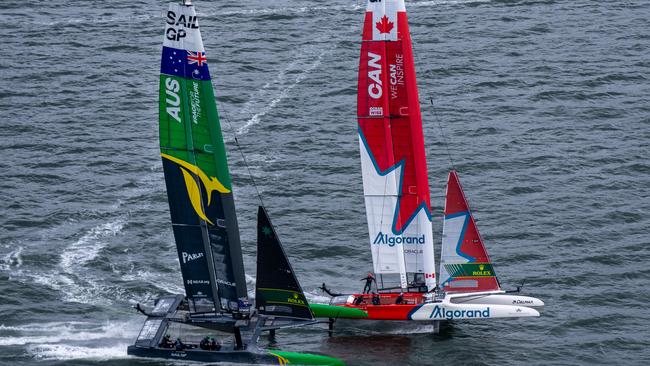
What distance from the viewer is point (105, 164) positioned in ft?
325

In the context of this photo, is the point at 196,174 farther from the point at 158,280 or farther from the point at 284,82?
the point at 284,82

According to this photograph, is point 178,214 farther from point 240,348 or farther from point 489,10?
point 489,10

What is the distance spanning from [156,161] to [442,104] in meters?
24.9

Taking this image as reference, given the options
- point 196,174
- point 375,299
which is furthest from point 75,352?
point 375,299

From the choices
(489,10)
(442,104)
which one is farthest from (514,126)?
(489,10)

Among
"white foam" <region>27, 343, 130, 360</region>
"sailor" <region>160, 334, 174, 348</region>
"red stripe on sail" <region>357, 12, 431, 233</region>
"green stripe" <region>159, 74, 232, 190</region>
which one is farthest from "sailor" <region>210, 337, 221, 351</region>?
"red stripe on sail" <region>357, 12, 431, 233</region>

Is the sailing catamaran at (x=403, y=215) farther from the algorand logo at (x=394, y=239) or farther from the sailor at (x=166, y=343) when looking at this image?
the sailor at (x=166, y=343)

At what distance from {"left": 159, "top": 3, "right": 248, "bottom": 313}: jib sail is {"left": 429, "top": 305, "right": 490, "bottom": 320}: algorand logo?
35.3ft

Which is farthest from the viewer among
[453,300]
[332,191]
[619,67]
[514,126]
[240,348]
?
[619,67]

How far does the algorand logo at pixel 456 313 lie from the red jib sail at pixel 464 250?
2681 millimetres

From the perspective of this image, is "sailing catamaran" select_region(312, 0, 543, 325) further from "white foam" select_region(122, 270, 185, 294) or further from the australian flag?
"white foam" select_region(122, 270, 185, 294)

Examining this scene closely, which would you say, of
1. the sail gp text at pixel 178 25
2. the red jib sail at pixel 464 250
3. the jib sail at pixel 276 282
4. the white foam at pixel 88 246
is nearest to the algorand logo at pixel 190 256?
the jib sail at pixel 276 282

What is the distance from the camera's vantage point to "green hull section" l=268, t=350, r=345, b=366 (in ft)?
225

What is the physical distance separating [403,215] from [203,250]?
12.0m
